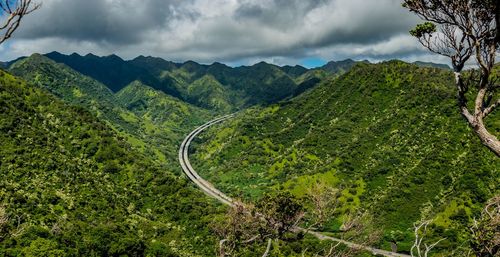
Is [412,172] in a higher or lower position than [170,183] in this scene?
lower

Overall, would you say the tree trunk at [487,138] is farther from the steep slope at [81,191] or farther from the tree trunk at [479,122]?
the steep slope at [81,191]

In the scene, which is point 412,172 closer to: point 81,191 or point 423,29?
point 81,191

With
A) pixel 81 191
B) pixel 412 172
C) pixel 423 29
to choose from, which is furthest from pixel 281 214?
pixel 412 172

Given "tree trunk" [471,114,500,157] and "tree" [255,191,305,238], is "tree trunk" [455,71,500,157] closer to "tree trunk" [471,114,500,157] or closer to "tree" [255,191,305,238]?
"tree trunk" [471,114,500,157]

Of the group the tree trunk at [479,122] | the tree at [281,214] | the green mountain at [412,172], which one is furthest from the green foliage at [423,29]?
the green mountain at [412,172]

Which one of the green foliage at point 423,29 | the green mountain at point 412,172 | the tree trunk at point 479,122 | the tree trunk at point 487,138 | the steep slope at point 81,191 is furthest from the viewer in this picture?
the green mountain at point 412,172

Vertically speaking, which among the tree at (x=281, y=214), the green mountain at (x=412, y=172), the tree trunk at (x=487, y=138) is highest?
the tree trunk at (x=487, y=138)

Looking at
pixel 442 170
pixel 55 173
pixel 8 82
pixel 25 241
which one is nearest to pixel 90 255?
pixel 25 241

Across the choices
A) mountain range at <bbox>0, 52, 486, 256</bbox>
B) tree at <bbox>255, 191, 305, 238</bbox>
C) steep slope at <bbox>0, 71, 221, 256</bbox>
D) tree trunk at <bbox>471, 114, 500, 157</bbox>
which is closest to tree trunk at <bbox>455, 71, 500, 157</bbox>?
tree trunk at <bbox>471, 114, 500, 157</bbox>
